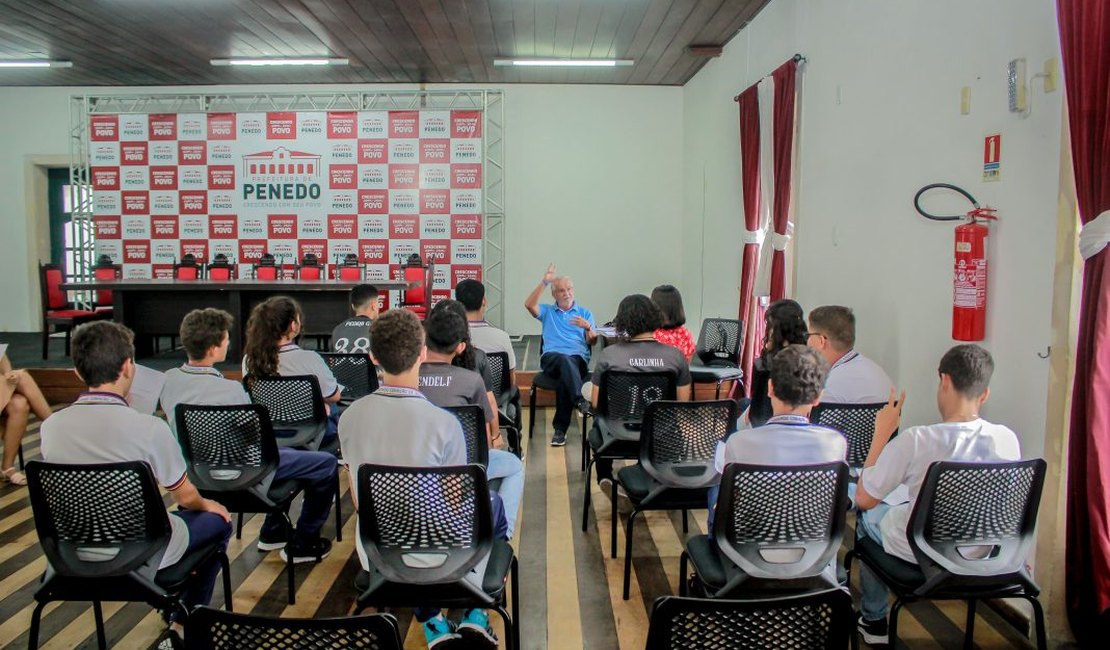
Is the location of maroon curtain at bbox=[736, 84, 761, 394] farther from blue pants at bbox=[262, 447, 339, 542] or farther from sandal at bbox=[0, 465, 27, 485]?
sandal at bbox=[0, 465, 27, 485]

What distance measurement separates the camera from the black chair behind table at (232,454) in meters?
2.75

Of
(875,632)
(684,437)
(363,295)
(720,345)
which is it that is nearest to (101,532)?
(684,437)

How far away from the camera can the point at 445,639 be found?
2.41 m

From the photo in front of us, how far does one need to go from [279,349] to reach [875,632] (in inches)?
103

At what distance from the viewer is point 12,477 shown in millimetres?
4371

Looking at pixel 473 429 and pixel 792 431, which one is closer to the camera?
pixel 792 431

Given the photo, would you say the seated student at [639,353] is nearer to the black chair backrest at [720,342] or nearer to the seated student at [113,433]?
the black chair backrest at [720,342]

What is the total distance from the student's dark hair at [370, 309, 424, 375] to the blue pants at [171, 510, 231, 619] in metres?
0.77

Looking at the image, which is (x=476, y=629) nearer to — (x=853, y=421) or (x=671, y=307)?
(x=853, y=421)

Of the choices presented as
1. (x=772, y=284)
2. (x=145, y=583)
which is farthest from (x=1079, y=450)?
(x=772, y=284)

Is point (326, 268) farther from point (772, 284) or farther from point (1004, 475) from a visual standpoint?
point (1004, 475)

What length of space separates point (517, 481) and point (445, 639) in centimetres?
58

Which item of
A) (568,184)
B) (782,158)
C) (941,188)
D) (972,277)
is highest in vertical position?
(568,184)

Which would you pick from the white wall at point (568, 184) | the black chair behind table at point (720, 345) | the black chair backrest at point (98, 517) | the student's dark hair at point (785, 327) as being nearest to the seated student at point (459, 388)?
the black chair backrest at point (98, 517)
